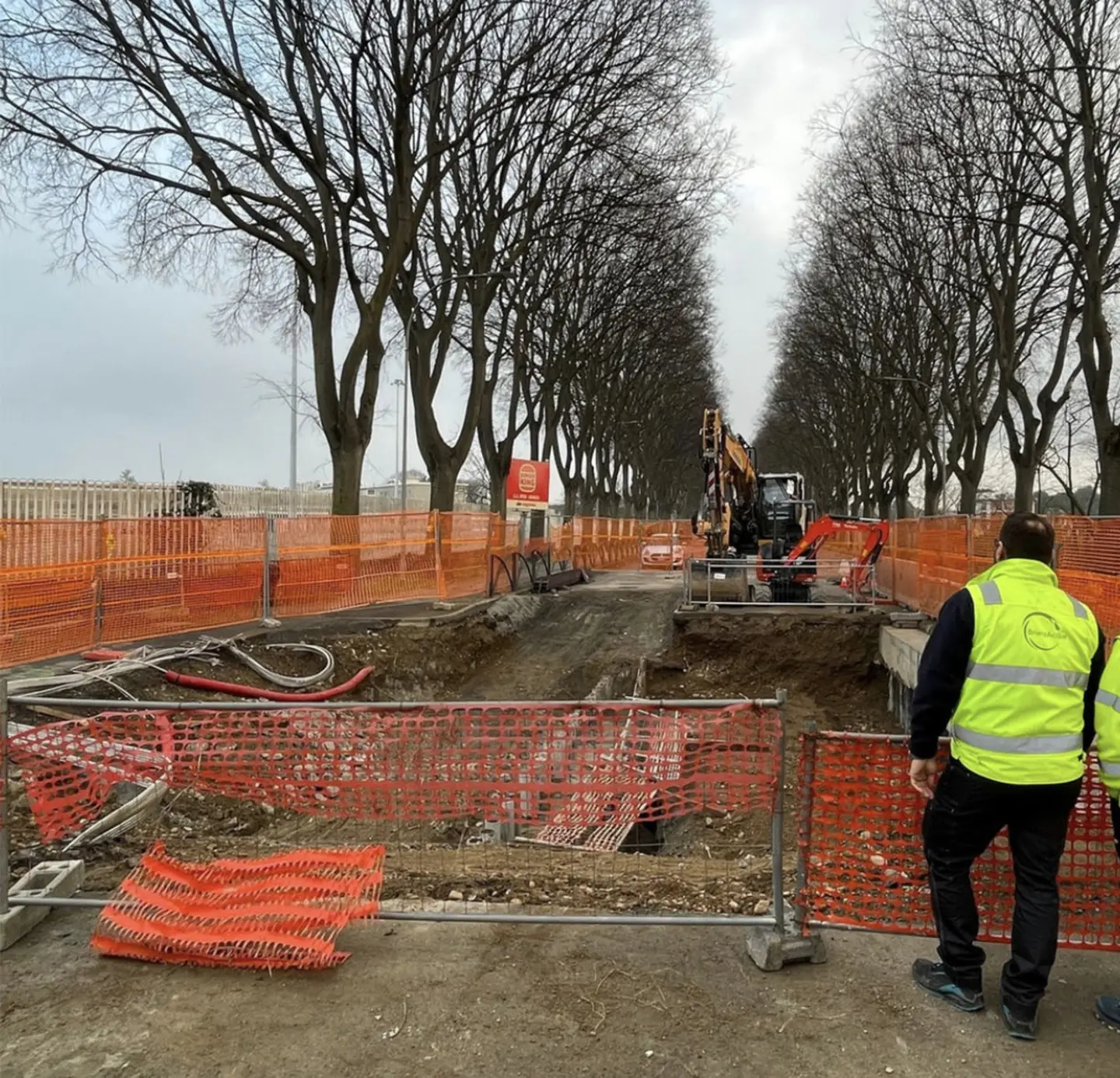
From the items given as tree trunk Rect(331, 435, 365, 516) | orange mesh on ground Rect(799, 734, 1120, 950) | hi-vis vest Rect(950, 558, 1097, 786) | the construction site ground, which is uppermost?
tree trunk Rect(331, 435, 365, 516)

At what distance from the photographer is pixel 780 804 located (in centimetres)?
366

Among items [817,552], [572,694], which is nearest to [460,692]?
[572,694]

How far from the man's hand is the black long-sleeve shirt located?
0.06 m

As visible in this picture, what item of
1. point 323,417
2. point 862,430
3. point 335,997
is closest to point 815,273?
point 862,430

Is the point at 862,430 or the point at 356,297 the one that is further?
the point at 862,430

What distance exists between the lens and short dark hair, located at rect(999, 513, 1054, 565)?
10.4 feet

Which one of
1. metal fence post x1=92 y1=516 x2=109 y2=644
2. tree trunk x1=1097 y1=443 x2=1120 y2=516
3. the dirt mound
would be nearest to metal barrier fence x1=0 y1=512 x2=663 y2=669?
metal fence post x1=92 y1=516 x2=109 y2=644

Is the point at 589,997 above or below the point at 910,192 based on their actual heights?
below

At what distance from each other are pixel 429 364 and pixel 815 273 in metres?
16.9

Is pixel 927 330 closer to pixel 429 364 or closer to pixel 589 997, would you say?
pixel 429 364

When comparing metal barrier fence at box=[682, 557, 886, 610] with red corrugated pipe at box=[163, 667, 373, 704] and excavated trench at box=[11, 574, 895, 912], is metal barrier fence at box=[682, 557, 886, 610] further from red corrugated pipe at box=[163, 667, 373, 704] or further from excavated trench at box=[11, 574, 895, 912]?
red corrugated pipe at box=[163, 667, 373, 704]

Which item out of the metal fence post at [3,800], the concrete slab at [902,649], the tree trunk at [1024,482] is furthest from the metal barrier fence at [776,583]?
the metal fence post at [3,800]

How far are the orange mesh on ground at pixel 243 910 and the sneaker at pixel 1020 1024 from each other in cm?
252

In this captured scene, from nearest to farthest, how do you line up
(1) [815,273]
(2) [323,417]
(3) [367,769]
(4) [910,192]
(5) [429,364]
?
1. (3) [367,769]
2. (2) [323,417]
3. (4) [910,192]
4. (5) [429,364]
5. (1) [815,273]
